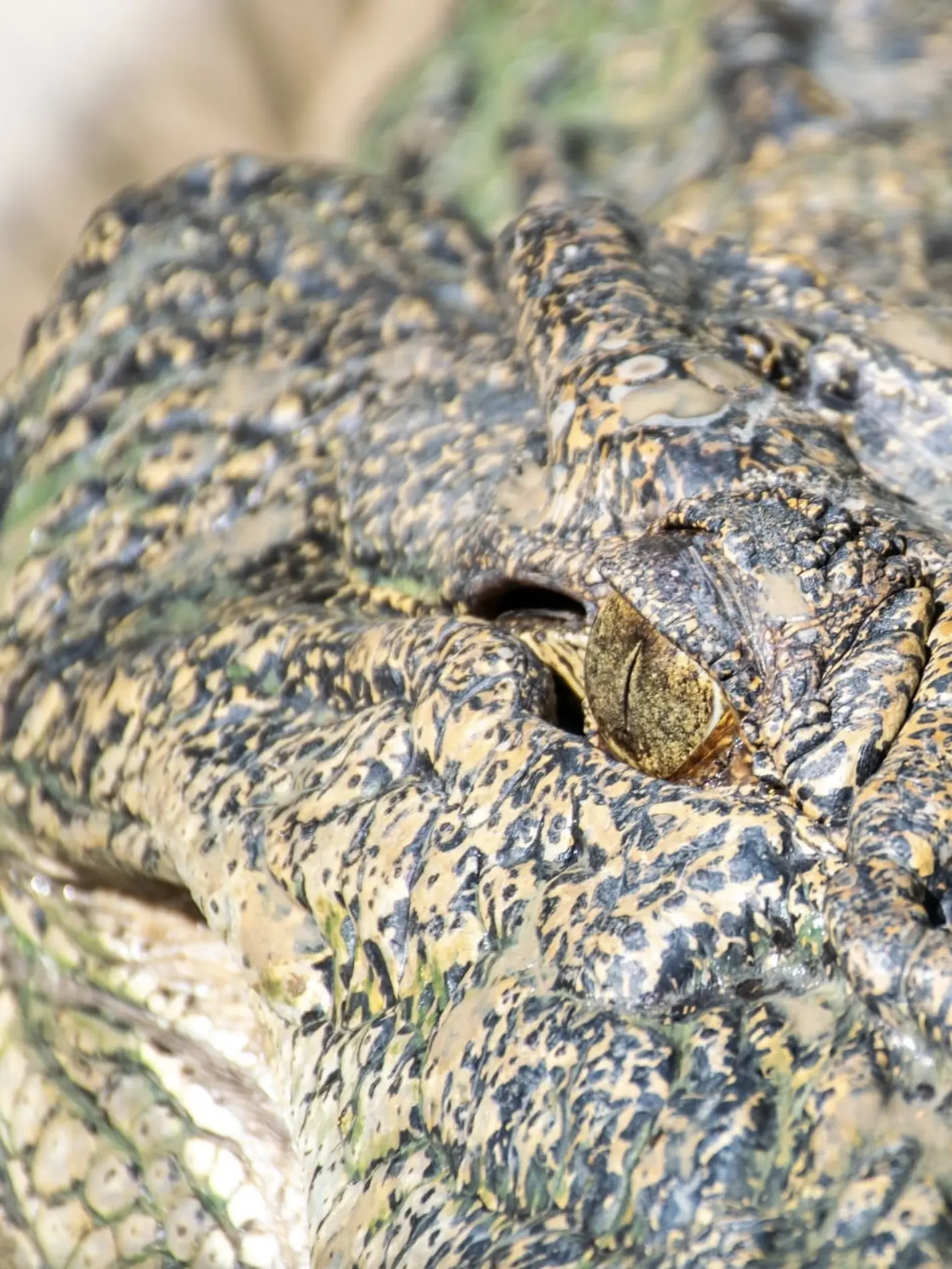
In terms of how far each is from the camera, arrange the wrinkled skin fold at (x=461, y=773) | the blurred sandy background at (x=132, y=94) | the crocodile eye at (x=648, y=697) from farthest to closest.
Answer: the blurred sandy background at (x=132, y=94) → the crocodile eye at (x=648, y=697) → the wrinkled skin fold at (x=461, y=773)

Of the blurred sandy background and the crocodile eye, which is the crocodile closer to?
the crocodile eye

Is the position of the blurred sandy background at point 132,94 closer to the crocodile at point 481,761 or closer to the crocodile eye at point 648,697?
the crocodile at point 481,761

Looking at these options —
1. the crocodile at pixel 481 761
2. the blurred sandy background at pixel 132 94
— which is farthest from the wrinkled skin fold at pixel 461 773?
the blurred sandy background at pixel 132 94

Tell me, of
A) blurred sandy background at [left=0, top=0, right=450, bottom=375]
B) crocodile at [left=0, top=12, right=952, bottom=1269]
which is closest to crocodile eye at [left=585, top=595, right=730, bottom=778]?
crocodile at [left=0, top=12, right=952, bottom=1269]

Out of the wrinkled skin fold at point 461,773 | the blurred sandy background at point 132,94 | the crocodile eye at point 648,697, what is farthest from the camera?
the blurred sandy background at point 132,94

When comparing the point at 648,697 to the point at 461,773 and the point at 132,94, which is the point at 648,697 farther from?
the point at 132,94

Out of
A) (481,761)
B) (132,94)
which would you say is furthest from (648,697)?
(132,94)

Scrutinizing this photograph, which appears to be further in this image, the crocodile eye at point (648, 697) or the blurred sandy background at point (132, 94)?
the blurred sandy background at point (132, 94)
